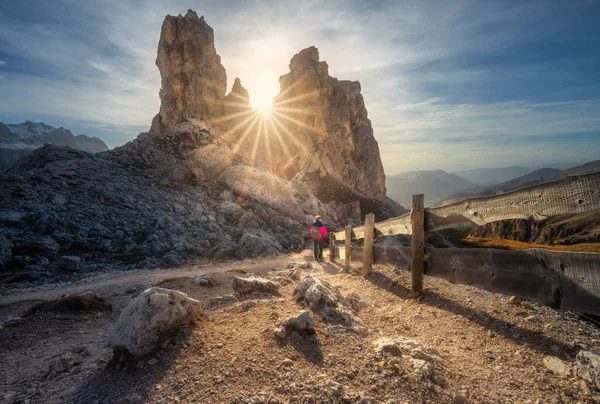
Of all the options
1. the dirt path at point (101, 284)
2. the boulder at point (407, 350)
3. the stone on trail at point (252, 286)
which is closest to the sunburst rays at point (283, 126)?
the dirt path at point (101, 284)

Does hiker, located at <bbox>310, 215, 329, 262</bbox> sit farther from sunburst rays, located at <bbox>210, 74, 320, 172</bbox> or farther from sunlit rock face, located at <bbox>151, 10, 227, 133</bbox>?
sunburst rays, located at <bbox>210, 74, 320, 172</bbox>

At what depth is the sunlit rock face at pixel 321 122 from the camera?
72688 mm

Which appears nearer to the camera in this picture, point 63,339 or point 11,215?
point 63,339

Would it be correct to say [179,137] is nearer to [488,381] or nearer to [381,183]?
[488,381]

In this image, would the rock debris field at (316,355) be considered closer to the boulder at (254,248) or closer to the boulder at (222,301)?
the boulder at (222,301)

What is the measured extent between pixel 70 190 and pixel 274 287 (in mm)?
23796

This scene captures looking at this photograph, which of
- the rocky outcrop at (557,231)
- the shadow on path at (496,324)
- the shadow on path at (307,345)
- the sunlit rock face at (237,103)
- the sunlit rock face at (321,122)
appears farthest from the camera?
the sunlit rock face at (321,122)

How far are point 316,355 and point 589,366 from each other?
292 cm

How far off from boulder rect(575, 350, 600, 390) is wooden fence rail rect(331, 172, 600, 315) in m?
0.47

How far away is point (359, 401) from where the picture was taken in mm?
2641

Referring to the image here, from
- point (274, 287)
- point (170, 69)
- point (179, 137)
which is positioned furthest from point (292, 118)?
point (274, 287)

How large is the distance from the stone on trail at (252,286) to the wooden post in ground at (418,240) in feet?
9.87

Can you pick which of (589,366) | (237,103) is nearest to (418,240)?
(589,366)

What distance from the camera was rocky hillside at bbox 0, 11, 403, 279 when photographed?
17.0 metres
